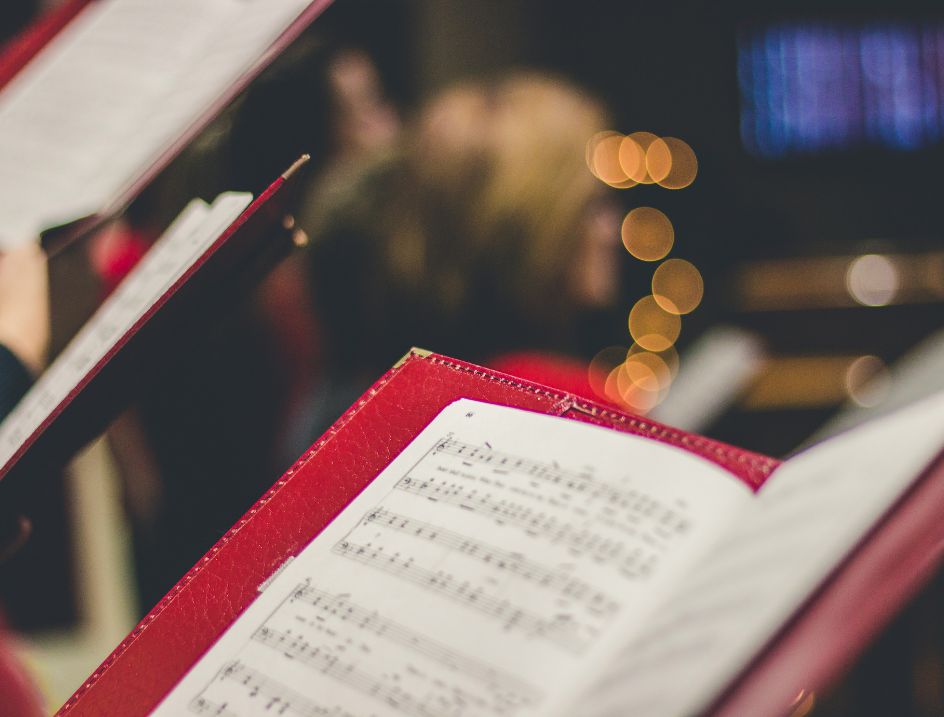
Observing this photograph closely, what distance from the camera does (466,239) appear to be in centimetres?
160

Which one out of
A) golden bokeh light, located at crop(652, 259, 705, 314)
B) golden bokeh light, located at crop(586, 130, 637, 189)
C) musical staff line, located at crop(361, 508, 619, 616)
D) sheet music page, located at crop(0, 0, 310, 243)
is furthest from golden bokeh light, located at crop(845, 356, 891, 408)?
musical staff line, located at crop(361, 508, 619, 616)

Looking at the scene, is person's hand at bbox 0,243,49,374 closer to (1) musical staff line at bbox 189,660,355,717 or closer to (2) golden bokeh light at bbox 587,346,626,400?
(1) musical staff line at bbox 189,660,355,717

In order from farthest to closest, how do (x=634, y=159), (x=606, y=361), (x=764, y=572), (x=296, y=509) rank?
(x=634, y=159)
(x=606, y=361)
(x=296, y=509)
(x=764, y=572)

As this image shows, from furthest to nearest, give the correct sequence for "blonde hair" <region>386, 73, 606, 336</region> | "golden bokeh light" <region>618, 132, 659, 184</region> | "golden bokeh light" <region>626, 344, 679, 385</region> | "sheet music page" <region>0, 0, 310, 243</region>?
"golden bokeh light" <region>618, 132, 659, 184</region> < "golden bokeh light" <region>626, 344, 679, 385</region> < "blonde hair" <region>386, 73, 606, 336</region> < "sheet music page" <region>0, 0, 310, 243</region>

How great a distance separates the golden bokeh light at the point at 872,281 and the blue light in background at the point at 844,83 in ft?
2.21

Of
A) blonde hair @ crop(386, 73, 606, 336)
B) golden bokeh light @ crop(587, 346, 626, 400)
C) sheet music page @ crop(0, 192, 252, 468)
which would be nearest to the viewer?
sheet music page @ crop(0, 192, 252, 468)

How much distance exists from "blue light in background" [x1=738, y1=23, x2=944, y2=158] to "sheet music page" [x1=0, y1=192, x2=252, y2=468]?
3.41 m

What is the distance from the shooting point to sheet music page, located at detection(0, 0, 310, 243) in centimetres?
78

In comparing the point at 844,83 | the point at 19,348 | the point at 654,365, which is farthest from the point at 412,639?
the point at 844,83

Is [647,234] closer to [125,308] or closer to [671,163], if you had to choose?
[671,163]

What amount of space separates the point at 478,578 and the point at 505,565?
0.02 m

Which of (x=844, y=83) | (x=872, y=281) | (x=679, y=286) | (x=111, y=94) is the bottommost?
(x=679, y=286)

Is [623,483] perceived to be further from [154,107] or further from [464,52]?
[464,52]

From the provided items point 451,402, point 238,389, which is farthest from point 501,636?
point 238,389
